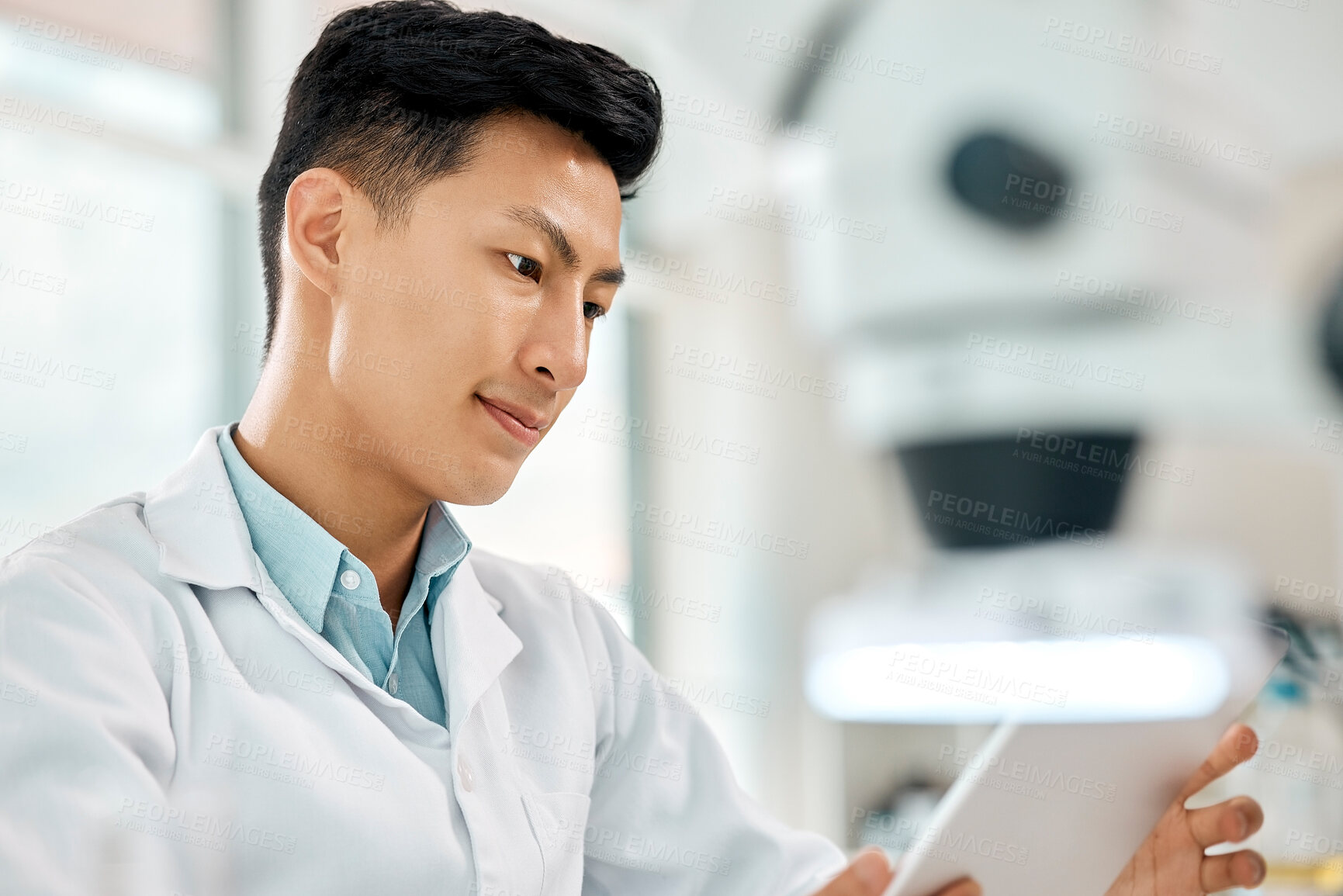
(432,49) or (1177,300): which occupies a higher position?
(432,49)

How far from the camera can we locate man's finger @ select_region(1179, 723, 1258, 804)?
0.90m

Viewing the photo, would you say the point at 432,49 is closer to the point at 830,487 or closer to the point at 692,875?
the point at 692,875

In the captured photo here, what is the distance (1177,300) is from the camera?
1544 mm

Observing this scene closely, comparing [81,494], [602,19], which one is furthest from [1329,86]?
[81,494]

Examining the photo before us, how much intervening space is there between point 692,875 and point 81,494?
135 cm

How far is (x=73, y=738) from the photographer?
1.94ft
